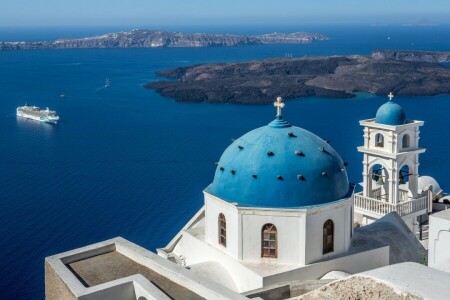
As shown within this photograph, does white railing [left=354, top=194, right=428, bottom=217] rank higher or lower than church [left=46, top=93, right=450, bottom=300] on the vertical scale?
lower

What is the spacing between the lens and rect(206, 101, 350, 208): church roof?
39.0 ft

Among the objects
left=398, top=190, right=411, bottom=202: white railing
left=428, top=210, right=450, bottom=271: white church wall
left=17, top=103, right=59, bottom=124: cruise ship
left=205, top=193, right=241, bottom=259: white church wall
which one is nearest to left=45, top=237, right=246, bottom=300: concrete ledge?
left=205, top=193, right=241, bottom=259: white church wall

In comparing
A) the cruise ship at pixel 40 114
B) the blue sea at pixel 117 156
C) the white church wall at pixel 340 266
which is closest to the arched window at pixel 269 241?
the white church wall at pixel 340 266

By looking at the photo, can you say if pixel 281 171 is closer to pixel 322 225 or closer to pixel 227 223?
pixel 322 225

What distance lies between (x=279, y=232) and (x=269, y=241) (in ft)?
0.88

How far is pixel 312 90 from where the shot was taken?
77.9 m

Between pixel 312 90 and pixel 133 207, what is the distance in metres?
47.9

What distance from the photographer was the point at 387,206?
54.6ft

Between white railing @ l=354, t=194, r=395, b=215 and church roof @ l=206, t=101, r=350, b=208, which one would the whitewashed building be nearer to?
church roof @ l=206, t=101, r=350, b=208

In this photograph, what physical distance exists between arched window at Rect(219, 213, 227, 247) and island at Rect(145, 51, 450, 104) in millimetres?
58973

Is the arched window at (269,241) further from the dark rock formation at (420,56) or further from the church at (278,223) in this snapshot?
the dark rock formation at (420,56)

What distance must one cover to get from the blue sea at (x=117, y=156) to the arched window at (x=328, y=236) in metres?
15.0

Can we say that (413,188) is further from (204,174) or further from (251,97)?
(251,97)

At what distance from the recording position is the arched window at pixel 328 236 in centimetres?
1216
